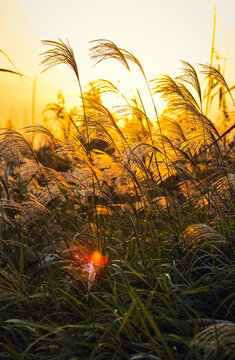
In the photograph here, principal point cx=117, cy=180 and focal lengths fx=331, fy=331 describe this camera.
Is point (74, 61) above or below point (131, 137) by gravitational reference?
above

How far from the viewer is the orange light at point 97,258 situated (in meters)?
1.98

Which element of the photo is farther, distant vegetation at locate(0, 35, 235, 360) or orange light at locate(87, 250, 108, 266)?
orange light at locate(87, 250, 108, 266)

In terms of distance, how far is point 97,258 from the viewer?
2.04m

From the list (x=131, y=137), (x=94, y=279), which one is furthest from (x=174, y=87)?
(x=94, y=279)

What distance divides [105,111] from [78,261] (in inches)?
38.5

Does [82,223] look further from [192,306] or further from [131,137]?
[192,306]

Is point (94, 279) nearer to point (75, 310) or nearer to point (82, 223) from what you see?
point (75, 310)

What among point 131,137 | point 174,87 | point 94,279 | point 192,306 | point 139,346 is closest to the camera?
point 139,346

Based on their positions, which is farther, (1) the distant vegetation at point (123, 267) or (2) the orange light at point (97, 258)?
(2) the orange light at point (97, 258)

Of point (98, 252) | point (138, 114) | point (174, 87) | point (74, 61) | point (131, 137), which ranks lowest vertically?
point (98, 252)

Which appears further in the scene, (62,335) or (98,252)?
(98,252)

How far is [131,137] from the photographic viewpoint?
2.76m

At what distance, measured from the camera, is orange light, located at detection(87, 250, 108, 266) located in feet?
6.51

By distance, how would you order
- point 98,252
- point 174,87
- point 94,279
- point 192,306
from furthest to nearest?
point 174,87
point 98,252
point 94,279
point 192,306
